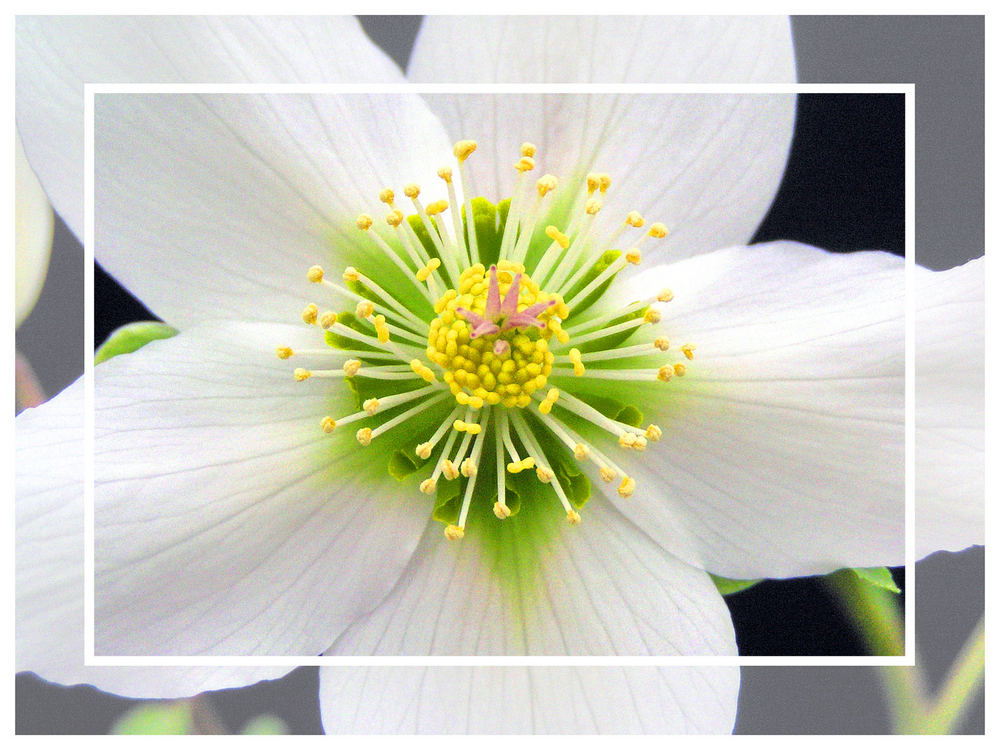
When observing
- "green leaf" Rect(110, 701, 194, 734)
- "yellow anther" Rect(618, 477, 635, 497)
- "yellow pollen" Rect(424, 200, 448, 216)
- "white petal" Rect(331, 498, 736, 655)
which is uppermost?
"yellow pollen" Rect(424, 200, 448, 216)

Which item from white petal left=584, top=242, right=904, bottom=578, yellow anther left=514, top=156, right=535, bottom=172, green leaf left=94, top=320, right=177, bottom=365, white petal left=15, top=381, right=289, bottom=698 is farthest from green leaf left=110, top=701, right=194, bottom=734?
yellow anther left=514, top=156, right=535, bottom=172

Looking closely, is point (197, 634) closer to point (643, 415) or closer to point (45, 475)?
point (45, 475)

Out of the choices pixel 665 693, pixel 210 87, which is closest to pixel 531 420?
pixel 665 693

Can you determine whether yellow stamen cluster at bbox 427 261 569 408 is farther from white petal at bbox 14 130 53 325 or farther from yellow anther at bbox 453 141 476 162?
white petal at bbox 14 130 53 325

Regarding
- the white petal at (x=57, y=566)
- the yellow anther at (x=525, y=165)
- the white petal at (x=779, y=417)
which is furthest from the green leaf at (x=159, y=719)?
the yellow anther at (x=525, y=165)

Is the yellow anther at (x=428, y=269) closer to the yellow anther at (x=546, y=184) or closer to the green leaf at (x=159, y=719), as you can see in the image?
the yellow anther at (x=546, y=184)

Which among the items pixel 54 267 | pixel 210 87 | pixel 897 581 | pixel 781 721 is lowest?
pixel 781 721
